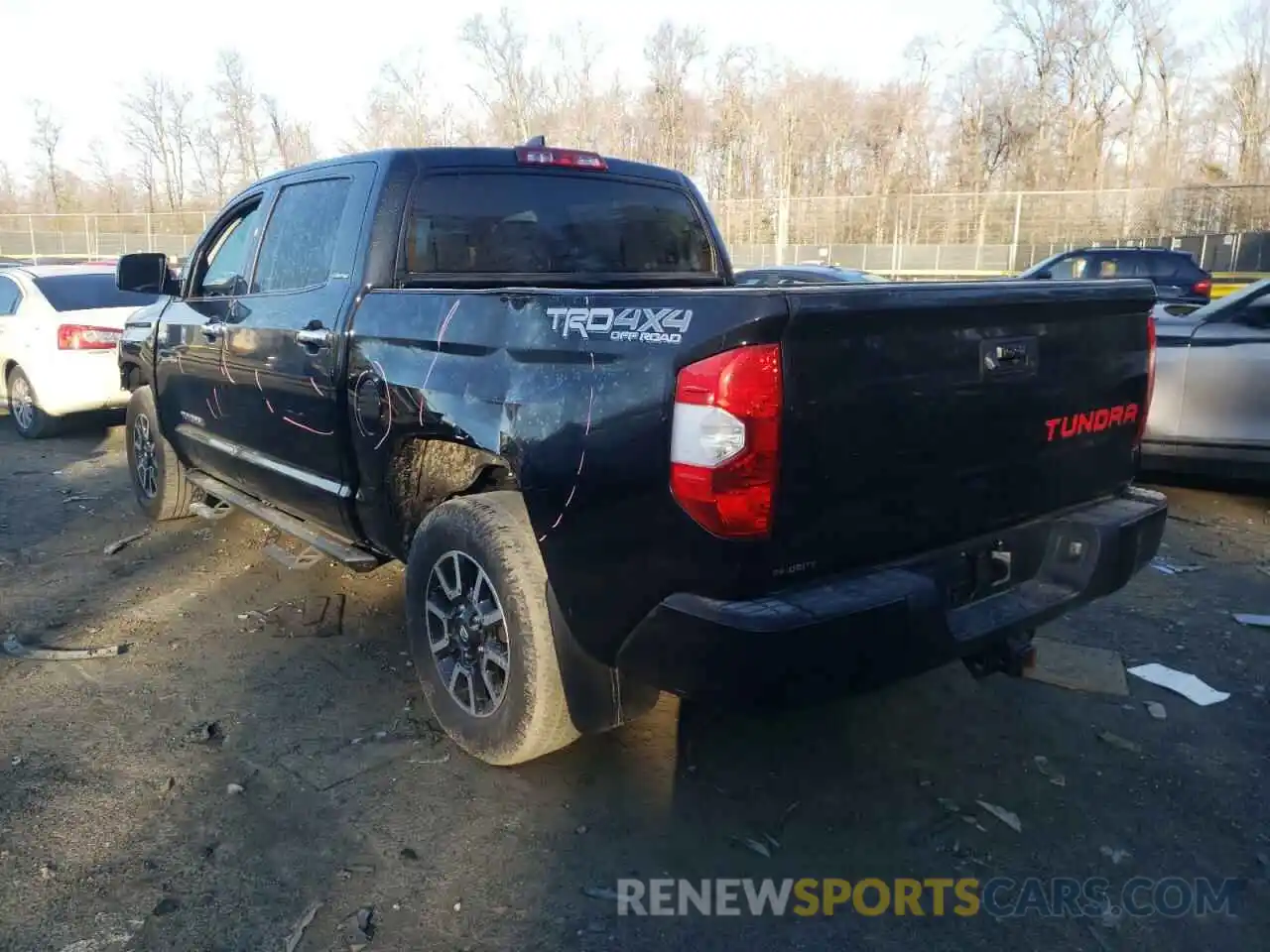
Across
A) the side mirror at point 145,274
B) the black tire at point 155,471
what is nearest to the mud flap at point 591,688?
the side mirror at point 145,274

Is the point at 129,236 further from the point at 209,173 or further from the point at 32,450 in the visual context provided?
the point at 32,450

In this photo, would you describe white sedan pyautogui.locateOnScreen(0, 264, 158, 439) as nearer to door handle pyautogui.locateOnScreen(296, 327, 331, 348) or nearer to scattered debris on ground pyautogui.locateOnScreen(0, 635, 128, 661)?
scattered debris on ground pyautogui.locateOnScreen(0, 635, 128, 661)

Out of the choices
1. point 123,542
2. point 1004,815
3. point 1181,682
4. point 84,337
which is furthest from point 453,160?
point 84,337

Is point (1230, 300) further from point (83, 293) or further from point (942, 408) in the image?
point (83, 293)

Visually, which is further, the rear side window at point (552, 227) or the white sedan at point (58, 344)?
the white sedan at point (58, 344)

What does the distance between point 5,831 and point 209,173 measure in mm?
62452

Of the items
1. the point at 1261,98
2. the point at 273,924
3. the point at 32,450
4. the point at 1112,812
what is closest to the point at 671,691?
the point at 273,924

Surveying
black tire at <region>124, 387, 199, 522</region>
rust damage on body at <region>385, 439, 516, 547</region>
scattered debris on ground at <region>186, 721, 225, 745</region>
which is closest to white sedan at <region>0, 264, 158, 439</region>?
black tire at <region>124, 387, 199, 522</region>

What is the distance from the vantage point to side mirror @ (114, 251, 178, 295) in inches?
206

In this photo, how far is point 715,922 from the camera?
2553 millimetres

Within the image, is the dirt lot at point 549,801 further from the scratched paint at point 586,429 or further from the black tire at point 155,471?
the black tire at point 155,471

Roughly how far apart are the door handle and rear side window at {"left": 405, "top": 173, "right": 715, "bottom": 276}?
1.36ft

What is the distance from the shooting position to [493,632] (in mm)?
3168

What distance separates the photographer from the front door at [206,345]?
4703 millimetres
